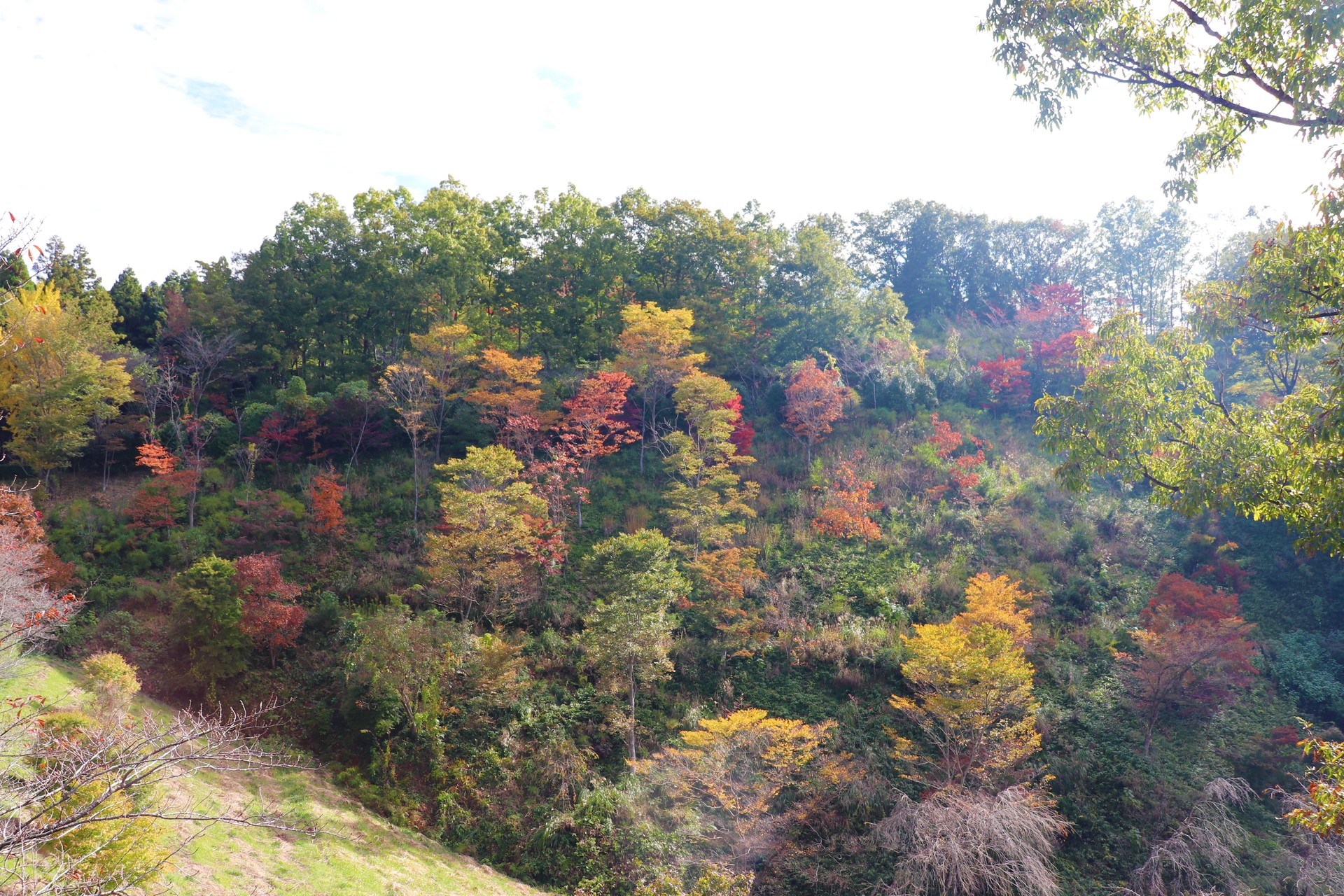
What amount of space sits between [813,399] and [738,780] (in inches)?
586

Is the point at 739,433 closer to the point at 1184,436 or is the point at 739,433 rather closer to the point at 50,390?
the point at 1184,436

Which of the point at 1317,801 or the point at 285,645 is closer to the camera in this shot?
the point at 1317,801

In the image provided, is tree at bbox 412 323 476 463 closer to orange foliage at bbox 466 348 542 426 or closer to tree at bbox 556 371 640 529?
orange foliage at bbox 466 348 542 426

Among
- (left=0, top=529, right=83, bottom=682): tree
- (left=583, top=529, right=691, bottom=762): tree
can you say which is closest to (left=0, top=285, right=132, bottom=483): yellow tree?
(left=0, top=529, right=83, bottom=682): tree

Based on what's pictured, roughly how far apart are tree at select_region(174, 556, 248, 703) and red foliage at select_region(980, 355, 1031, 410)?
27.5m

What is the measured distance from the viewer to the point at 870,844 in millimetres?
11641

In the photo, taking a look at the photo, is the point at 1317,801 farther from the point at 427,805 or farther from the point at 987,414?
the point at 987,414

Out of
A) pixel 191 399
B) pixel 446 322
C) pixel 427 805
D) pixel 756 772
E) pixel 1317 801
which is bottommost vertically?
pixel 427 805

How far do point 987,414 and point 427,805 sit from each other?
84.1 ft

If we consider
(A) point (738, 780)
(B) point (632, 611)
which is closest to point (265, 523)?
(B) point (632, 611)

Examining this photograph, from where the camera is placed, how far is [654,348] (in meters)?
21.5

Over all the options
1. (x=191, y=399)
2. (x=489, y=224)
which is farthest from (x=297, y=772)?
(x=489, y=224)

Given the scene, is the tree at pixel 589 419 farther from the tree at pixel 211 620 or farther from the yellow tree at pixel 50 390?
the yellow tree at pixel 50 390

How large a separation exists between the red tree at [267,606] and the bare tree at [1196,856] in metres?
15.7
